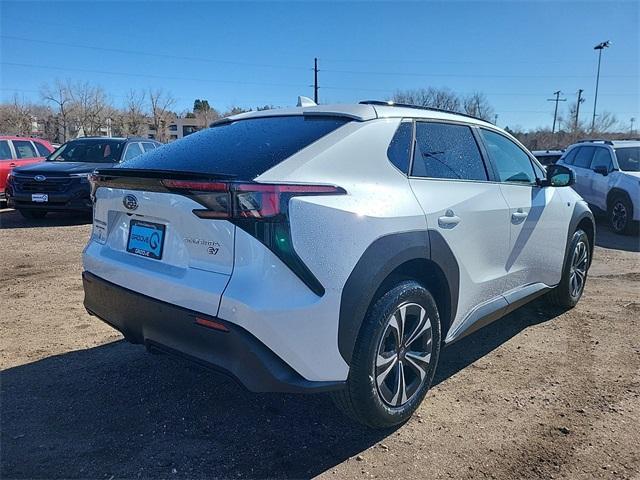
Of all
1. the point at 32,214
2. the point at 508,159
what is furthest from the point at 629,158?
the point at 32,214

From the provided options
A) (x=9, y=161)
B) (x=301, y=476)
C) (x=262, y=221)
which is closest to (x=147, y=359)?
(x=301, y=476)

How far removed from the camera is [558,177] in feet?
14.1

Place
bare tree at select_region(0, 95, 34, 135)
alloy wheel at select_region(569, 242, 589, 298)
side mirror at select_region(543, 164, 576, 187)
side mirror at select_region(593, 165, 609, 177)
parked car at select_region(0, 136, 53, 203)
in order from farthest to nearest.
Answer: bare tree at select_region(0, 95, 34, 135) → parked car at select_region(0, 136, 53, 203) → side mirror at select_region(593, 165, 609, 177) → alloy wheel at select_region(569, 242, 589, 298) → side mirror at select_region(543, 164, 576, 187)

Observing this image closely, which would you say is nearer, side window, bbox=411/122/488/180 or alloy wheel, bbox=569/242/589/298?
side window, bbox=411/122/488/180

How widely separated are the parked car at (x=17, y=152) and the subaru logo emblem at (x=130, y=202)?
10.3 metres

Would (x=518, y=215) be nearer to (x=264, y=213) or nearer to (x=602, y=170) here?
(x=264, y=213)

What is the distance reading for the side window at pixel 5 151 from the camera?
37.1ft

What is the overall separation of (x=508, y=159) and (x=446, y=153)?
1020 mm

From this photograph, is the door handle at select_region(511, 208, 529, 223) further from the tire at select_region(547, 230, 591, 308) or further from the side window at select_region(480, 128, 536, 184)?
the tire at select_region(547, 230, 591, 308)

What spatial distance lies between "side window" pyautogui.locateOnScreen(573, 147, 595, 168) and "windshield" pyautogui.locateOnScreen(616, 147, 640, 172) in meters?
0.77

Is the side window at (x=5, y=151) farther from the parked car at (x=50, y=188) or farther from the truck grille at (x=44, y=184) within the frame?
the truck grille at (x=44, y=184)

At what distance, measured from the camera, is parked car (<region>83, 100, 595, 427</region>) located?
2201 millimetres

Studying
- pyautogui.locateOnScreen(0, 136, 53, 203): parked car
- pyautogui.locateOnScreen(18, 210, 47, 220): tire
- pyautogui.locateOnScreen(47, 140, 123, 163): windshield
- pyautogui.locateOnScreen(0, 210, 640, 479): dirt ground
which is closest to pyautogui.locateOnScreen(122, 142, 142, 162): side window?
pyautogui.locateOnScreen(47, 140, 123, 163): windshield

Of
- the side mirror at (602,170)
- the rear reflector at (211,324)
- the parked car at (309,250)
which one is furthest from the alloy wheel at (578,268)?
the side mirror at (602,170)
